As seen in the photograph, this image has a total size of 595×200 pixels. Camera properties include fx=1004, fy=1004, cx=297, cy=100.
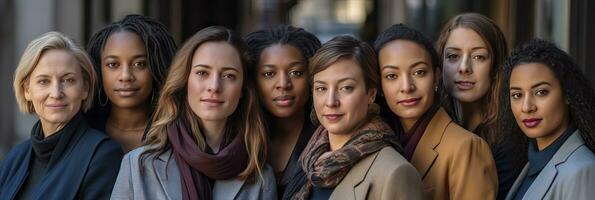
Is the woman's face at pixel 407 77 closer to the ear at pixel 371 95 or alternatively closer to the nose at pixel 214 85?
the ear at pixel 371 95

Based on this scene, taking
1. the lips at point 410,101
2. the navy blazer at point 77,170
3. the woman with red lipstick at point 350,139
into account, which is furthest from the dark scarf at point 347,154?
the navy blazer at point 77,170

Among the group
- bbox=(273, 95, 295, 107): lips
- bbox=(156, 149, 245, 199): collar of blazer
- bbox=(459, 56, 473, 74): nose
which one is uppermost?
bbox=(459, 56, 473, 74): nose

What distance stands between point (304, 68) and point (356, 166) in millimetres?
701

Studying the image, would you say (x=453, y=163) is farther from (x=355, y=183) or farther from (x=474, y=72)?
(x=474, y=72)

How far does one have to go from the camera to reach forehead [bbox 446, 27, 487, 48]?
4383 millimetres

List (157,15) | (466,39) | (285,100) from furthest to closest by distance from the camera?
(157,15) → (466,39) → (285,100)

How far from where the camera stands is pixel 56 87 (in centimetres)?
416

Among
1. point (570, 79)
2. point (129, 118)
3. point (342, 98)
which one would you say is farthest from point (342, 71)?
point (129, 118)

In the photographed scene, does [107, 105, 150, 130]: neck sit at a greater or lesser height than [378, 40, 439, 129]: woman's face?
lesser

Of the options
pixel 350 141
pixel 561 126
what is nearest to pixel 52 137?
pixel 350 141

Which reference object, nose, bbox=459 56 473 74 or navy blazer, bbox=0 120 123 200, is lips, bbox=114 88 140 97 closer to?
navy blazer, bbox=0 120 123 200

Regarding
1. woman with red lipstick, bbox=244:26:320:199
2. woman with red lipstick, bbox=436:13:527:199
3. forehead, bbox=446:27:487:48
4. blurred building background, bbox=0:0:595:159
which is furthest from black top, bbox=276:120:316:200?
blurred building background, bbox=0:0:595:159

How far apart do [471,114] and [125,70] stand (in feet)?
5.06

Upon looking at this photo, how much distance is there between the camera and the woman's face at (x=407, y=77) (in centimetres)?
393
